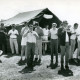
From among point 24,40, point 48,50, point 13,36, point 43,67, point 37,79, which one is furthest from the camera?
point 48,50

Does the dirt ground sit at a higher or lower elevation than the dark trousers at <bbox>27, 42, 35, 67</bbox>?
lower

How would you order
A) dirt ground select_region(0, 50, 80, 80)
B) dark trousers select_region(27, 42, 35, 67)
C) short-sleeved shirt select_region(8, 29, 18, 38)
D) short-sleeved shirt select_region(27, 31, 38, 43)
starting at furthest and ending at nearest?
short-sleeved shirt select_region(8, 29, 18, 38) → dark trousers select_region(27, 42, 35, 67) → short-sleeved shirt select_region(27, 31, 38, 43) → dirt ground select_region(0, 50, 80, 80)

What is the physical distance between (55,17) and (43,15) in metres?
1.15

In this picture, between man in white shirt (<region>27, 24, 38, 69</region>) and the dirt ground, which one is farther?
man in white shirt (<region>27, 24, 38, 69</region>)

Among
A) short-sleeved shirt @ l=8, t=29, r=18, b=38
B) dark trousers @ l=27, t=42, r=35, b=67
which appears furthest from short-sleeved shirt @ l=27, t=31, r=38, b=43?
short-sleeved shirt @ l=8, t=29, r=18, b=38

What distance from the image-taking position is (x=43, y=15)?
61.4 ft

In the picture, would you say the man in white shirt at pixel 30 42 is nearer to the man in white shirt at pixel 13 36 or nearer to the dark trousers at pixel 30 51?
the dark trousers at pixel 30 51

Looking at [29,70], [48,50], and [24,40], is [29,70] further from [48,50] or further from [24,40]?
[48,50]

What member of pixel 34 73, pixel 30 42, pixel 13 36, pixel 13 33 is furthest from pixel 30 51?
pixel 13 36

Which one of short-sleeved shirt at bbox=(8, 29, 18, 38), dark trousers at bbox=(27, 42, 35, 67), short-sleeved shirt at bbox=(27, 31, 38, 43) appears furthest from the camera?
short-sleeved shirt at bbox=(8, 29, 18, 38)

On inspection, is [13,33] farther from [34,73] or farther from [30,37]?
[34,73]

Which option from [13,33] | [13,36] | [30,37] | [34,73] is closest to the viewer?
[34,73]

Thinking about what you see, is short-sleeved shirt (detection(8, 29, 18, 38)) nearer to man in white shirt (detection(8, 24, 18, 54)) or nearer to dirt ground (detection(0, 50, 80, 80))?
man in white shirt (detection(8, 24, 18, 54))

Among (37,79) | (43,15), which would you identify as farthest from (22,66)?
(43,15)
